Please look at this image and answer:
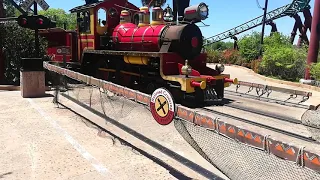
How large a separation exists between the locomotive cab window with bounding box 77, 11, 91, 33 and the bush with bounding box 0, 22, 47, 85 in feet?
6.76

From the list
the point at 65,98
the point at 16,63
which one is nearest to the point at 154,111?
the point at 65,98

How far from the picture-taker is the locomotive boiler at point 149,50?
8.91m

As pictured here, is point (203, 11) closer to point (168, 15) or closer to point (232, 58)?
point (168, 15)

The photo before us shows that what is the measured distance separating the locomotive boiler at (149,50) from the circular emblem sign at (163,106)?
3.87 meters

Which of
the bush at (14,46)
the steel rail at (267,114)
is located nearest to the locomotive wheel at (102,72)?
the bush at (14,46)

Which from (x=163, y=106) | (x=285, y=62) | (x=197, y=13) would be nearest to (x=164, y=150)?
(x=163, y=106)

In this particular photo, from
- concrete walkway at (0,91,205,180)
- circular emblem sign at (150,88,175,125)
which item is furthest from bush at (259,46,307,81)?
circular emblem sign at (150,88,175,125)

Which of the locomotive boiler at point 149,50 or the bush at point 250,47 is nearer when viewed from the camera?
the locomotive boiler at point 149,50

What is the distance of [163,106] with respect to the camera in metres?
4.11

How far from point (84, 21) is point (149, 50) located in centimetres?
370

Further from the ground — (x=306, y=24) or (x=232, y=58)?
(x=306, y=24)

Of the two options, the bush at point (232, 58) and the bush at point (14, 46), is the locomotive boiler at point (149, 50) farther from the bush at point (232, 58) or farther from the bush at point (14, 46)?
the bush at point (232, 58)

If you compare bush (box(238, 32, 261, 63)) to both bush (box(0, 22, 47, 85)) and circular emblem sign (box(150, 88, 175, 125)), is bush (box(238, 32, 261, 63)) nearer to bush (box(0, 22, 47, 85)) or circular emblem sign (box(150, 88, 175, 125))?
bush (box(0, 22, 47, 85))

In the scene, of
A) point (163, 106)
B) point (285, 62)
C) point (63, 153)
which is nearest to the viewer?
point (163, 106)
